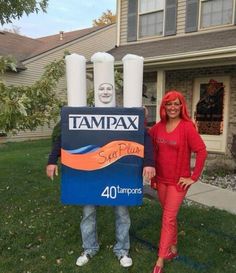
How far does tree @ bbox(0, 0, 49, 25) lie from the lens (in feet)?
19.1

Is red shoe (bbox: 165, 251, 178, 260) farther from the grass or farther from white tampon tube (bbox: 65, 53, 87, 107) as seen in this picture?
white tampon tube (bbox: 65, 53, 87, 107)

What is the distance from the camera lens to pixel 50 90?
4.54 meters

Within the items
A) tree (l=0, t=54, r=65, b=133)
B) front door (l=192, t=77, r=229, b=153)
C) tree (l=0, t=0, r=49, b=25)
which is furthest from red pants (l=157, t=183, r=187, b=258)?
front door (l=192, t=77, r=229, b=153)

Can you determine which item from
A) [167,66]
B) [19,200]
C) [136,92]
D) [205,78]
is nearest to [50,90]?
[136,92]

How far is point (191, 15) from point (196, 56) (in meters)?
2.12

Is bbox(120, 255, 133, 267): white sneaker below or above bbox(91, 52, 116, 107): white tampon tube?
below

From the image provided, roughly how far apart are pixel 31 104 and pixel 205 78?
7.16 meters

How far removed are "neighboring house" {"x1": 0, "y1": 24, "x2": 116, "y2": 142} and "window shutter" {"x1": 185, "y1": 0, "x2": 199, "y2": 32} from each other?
20.7 feet

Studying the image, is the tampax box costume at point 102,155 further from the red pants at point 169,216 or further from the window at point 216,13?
the window at point 216,13

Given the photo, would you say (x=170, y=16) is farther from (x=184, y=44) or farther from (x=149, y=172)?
(x=149, y=172)

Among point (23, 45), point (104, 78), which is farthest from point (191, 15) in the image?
point (23, 45)

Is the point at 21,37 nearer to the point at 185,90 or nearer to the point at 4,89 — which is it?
the point at 185,90

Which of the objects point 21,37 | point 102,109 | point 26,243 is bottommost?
point 26,243

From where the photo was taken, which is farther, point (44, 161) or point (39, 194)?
point (44, 161)
